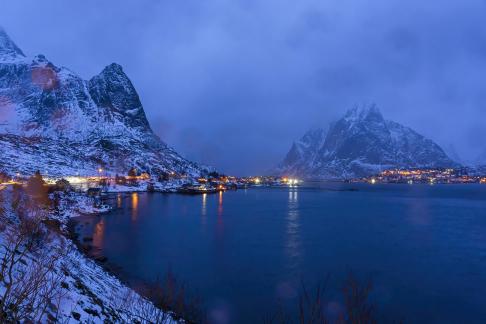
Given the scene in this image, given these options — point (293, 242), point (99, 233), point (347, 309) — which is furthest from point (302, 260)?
point (99, 233)

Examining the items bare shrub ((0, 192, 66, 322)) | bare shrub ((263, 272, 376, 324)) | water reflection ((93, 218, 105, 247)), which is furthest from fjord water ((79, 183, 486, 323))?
bare shrub ((0, 192, 66, 322))

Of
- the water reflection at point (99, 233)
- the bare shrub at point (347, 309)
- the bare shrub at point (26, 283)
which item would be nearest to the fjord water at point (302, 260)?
the water reflection at point (99, 233)

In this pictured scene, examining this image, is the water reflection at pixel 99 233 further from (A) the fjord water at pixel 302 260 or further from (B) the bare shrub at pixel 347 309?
(B) the bare shrub at pixel 347 309

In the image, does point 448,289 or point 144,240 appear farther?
point 144,240

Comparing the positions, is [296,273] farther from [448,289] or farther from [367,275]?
[448,289]

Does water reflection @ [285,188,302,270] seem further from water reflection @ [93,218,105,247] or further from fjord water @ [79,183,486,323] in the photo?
water reflection @ [93,218,105,247]

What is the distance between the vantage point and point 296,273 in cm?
3122

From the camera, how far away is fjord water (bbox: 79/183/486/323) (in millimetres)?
23938

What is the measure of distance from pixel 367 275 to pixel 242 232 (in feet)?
82.5

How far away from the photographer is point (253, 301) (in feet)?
79.0

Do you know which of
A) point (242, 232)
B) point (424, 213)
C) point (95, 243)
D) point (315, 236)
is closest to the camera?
point (95, 243)

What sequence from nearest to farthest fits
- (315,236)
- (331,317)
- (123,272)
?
(331,317)
(123,272)
(315,236)

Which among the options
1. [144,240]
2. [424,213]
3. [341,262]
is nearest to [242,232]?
[144,240]

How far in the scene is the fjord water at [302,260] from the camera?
2394 cm
